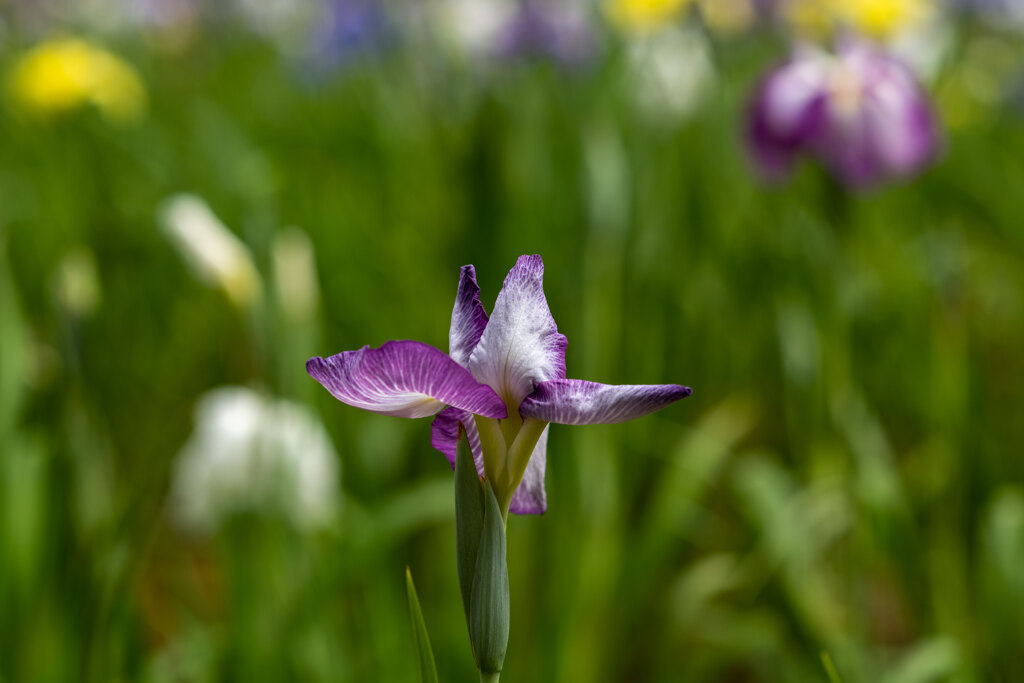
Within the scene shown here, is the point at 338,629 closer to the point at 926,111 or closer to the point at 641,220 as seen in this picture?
the point at 641,220

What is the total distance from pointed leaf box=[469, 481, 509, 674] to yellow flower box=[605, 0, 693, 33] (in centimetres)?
221

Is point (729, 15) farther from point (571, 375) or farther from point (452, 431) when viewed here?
point (452, 431)

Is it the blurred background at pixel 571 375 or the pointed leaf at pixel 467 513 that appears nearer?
the pointed leaf at pixel 467 513

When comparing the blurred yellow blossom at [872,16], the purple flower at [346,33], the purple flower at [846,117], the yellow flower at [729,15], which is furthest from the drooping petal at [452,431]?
the purple flower at [346,33]

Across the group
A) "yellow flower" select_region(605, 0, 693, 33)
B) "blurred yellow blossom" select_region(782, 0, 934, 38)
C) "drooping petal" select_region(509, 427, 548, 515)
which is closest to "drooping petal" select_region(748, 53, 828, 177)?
"blurred yellow blossom" select_region(782, 0, 934, 38)

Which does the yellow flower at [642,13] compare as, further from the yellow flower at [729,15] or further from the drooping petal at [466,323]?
the drooping petal at [466,323]

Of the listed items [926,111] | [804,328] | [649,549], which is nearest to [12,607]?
[649,549]

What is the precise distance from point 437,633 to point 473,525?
0.91 m

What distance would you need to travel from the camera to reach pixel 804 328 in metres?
1.66

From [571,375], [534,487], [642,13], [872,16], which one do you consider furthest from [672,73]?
[534,487]

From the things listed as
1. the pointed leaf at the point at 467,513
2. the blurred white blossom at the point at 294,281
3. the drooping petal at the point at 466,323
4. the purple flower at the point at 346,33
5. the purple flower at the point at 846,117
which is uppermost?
the purple flower at the point at 346,33

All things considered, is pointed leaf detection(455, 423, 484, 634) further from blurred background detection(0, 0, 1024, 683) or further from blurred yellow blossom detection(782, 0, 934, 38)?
blurred yellow blossom detection(782, 0, 934, 38)

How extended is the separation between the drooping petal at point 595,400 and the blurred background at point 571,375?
0.68 meters

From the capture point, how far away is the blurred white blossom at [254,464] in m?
1.17
